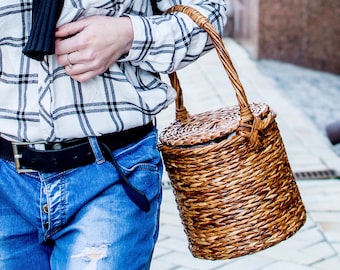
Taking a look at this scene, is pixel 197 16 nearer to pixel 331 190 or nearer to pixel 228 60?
pixel 228 60

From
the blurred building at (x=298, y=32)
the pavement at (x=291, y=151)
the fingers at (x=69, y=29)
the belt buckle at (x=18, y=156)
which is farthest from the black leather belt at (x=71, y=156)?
the blurred building at (x=298, y=32)

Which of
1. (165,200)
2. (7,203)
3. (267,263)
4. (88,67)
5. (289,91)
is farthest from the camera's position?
(289,91)

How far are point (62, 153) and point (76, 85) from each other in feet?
0.52

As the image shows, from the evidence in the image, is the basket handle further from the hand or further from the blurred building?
the blurred building

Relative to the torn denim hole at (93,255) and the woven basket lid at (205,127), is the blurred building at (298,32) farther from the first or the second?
the torn denim hole at (93,255)

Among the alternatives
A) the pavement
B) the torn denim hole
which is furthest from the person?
the pavement

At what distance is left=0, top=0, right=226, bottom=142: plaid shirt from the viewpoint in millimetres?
1710

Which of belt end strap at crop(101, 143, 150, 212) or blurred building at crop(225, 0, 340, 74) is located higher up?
belt end strap at crop(101, 143, 150, 212)

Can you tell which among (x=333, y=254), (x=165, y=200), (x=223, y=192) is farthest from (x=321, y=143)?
(x=223, y=192)

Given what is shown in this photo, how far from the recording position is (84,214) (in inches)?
68.4

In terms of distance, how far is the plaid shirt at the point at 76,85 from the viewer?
1710 mm

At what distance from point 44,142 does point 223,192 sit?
45 cm

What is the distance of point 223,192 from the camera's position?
188 cm

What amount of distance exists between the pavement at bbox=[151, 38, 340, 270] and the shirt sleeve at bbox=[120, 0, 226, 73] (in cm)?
186
